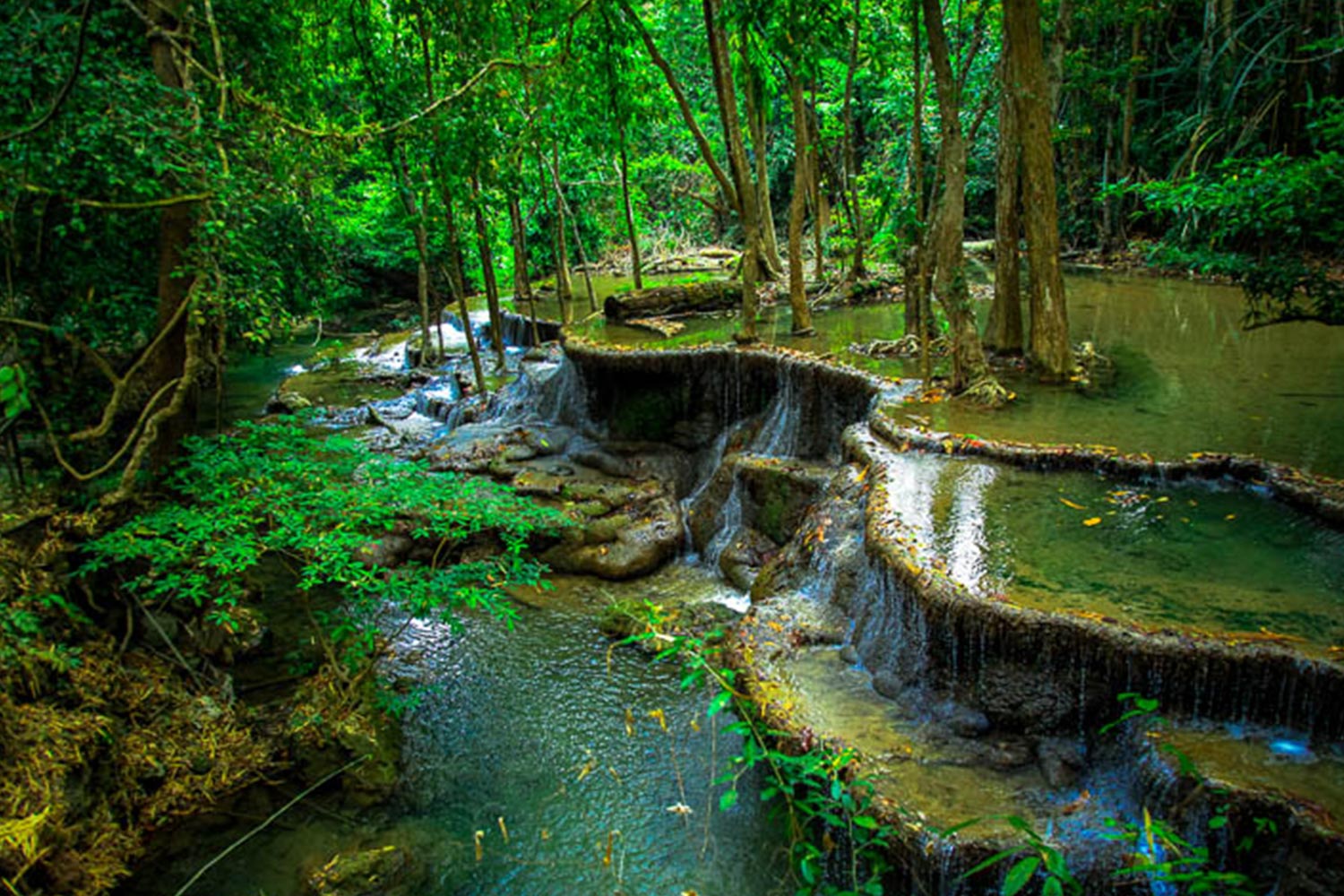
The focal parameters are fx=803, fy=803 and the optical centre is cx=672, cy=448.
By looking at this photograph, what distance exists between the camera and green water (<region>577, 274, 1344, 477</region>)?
688cm

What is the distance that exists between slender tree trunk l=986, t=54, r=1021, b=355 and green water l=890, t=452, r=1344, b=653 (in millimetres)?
Answer: 3449

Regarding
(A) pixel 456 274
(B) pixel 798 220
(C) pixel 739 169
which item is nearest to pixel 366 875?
(C) pixel 739 169

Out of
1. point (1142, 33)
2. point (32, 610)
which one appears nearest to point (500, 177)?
point (32, 610)

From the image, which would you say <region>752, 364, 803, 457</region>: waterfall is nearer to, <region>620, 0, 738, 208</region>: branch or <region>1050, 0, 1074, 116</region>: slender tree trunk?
<region>620, 0, 738, 208</region>: branch

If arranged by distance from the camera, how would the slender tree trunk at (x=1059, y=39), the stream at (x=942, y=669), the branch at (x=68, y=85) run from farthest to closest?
the slender tree trunk at (x=1059, y=39), the stream at (x=942, y=669), the branch at (x=68, y=85)

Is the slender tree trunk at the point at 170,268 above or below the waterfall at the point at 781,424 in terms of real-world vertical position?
above

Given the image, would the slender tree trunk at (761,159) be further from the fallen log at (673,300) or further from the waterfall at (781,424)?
the waterfall at (781,424)

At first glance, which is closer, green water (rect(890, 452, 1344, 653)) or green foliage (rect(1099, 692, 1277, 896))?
green foliage (rect(1099, 692, 1277, 896))

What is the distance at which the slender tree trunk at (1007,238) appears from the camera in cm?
920

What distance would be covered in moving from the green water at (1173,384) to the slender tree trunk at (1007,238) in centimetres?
99

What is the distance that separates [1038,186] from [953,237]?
1.10 m

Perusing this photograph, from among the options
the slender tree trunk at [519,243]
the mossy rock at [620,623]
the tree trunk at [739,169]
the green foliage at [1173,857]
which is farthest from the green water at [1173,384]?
the green foliage at [1173,857]

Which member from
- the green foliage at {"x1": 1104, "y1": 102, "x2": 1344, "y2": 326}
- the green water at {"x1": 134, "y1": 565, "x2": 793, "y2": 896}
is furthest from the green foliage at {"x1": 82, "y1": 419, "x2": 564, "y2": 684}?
the green foliage at {"x1": 1104, "y1": 102, "x2": 1344, "y2": 326}

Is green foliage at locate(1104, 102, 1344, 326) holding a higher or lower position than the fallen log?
higher
